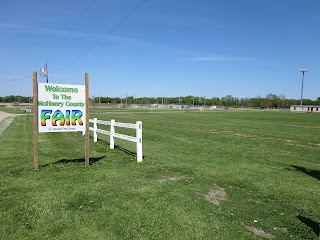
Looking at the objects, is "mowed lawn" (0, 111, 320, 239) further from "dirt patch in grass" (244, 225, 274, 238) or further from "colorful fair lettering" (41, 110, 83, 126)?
"colorful fair lettering" (41, 110, 83, 126)

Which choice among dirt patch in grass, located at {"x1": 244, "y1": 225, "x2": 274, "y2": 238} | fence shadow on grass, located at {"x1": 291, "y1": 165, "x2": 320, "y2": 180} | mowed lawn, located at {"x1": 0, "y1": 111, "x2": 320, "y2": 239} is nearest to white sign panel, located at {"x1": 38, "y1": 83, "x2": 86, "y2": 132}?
mowed lawn, located at {"x1": 0, "y1": 111, "x2": 320, "y2": 239}

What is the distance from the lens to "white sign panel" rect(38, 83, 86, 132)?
7188 millimetres

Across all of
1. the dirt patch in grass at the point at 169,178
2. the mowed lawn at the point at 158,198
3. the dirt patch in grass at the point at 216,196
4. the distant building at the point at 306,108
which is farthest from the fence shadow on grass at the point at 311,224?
the distant building at the point at 306,108

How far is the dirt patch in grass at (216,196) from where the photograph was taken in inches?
203

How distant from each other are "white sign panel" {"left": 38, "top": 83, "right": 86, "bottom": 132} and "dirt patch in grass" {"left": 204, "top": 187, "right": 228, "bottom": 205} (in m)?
4.66

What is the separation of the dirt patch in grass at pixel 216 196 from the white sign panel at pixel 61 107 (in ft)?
15.3

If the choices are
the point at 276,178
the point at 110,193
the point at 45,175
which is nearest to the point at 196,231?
the point at 110,193

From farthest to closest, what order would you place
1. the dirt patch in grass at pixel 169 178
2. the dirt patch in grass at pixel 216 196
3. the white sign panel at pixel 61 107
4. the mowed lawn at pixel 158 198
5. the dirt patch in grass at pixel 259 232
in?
the white sign panel at pixel 61 107 → the dirt patch in grass at pixel 169 178 → the dirt patch in grass at pixel 216 196 → the mowed lawn at pixel 158 198 → the dirt patch in grass at pixel 259 232

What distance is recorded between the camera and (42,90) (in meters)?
7.12

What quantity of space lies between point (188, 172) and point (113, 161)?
293 centimetres

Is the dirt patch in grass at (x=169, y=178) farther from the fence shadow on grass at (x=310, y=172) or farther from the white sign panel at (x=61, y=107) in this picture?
the fence shadow on grass at (x=310, y=172)

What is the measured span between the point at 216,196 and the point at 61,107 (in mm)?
5353

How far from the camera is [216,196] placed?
541 cm

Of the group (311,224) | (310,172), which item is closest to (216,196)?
(311,224)
